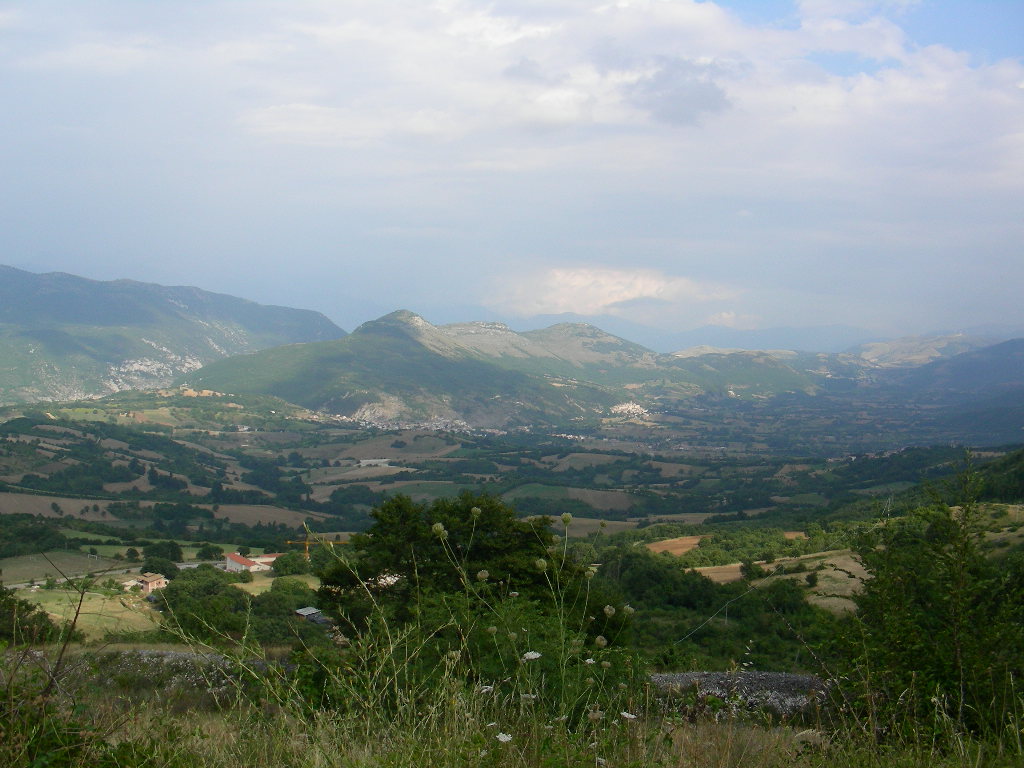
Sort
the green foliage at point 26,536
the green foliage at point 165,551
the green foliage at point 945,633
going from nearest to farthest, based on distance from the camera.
Answer: the green foliage at point 945,633
the green foliage at point 26,536
the green foliage at point 165,551

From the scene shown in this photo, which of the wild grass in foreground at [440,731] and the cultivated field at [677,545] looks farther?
the cultivated field at [677,545]

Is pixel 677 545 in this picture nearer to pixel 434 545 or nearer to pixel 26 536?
pixel 434 545

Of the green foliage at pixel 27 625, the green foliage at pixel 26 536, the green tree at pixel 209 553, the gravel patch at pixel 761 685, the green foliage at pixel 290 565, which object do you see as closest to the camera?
the green foliage at pixel 27 625

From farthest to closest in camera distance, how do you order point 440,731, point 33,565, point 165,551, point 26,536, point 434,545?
point 165,551, point 26,536, point 33,565, point 434,545, point 440,731

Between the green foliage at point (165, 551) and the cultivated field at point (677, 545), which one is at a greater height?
the cultivated field at point (677, 545)

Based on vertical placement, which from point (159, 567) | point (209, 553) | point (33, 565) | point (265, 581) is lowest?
point (209, 553)

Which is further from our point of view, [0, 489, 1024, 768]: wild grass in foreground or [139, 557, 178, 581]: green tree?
[139, 557, 178, 581]: green tree

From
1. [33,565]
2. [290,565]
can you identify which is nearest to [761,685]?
[290,565]

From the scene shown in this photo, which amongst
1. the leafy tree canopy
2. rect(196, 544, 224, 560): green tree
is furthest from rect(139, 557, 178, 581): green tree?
the leafy tree canopy

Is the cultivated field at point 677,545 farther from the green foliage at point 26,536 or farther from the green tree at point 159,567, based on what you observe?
the green foliage at point 26,536

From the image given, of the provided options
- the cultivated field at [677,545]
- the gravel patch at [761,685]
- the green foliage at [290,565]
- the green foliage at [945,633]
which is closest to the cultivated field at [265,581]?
the green foliage at [290,565]

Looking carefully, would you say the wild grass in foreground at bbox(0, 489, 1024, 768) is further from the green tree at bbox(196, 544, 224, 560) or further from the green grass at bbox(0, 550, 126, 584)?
the green tree at bbox(196, 544, 224, 560)

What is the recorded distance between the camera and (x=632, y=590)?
113 ft

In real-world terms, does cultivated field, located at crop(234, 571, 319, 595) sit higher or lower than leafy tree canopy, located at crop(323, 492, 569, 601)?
lower
